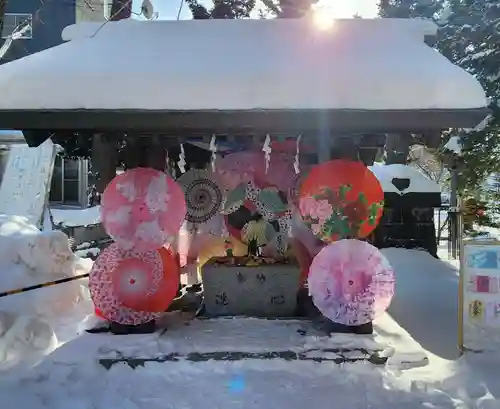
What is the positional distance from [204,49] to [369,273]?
2.88 metres

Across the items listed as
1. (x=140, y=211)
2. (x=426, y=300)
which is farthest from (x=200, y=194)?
(x=426, y=300)

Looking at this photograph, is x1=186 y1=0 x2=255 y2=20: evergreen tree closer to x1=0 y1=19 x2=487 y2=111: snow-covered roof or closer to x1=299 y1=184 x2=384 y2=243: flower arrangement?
x1=0 y1=19 x2=487 y2=111: snow-covered roof

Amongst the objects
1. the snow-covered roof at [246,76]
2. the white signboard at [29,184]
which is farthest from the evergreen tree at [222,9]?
the snow-covered roof at [246,76]

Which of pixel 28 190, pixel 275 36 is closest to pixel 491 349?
pixel 275 36

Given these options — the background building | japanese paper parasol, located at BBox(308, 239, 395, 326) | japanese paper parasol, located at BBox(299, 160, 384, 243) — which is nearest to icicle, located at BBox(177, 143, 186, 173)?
japanese paper parasol, located at BBox(299, 160, 384, 243)

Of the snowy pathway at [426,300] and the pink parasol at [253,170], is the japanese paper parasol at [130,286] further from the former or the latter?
the snowy pathway at [426,300]

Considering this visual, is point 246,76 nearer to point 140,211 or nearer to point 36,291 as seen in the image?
point 140,211

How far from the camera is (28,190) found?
45.6 ft

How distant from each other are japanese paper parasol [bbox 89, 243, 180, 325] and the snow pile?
48.5 inches

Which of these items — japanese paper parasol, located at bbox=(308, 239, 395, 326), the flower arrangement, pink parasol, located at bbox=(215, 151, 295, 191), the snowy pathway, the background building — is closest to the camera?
japanese paper parasol, located at bbox=(308, 239, 395, 326)

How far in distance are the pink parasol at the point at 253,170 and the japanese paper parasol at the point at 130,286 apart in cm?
166

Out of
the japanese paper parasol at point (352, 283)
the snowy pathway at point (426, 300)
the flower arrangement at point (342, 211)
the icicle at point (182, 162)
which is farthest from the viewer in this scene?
the icicle at point (182, 162)

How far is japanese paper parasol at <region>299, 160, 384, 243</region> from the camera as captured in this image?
5.91m

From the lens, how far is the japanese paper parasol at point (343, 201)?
19.4 ft
